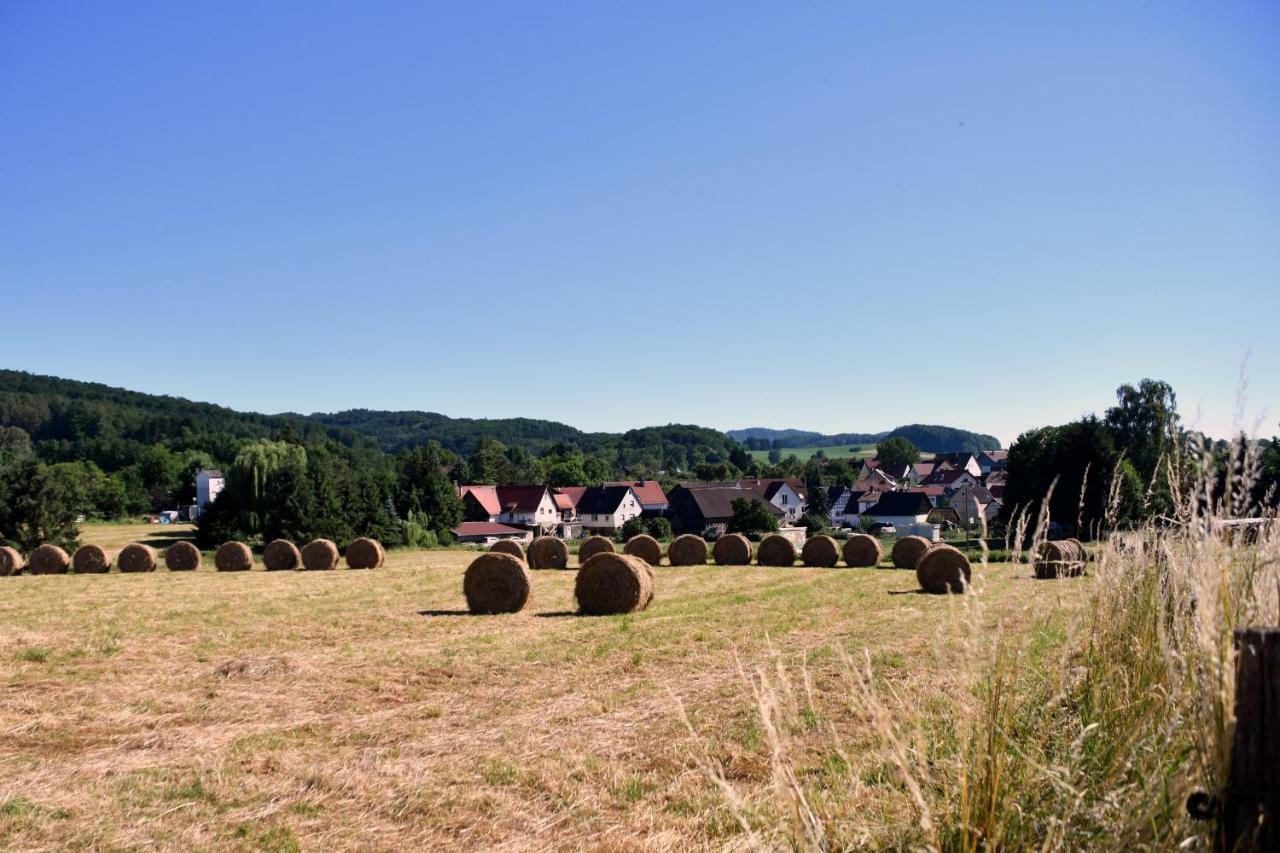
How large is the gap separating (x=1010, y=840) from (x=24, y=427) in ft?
479

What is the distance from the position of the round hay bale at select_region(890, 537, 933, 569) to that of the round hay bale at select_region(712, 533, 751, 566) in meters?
5.48

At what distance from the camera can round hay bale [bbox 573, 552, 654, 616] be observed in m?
17.1

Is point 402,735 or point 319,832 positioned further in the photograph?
point 402,735

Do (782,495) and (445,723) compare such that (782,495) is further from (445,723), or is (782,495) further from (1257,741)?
(1257,741)

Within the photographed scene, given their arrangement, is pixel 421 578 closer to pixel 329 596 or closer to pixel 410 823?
pixel 329 596

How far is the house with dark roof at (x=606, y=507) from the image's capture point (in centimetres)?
8381

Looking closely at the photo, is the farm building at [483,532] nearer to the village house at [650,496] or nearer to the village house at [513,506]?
the village house at [513,506]

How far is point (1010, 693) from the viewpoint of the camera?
3143mm

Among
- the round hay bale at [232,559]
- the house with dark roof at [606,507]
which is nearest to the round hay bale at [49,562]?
the round hay bale at [232,559]

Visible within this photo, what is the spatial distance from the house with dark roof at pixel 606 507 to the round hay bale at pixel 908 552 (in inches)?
2155

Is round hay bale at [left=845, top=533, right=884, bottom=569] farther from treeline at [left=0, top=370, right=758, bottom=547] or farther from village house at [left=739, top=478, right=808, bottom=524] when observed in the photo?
village house at [left=739, top=478, right=808, bottom=524]

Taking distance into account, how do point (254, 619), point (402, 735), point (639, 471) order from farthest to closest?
point (639, 471)
point (254, 619)
point (402, 735)

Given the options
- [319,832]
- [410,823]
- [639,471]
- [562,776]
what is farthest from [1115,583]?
[639,471]

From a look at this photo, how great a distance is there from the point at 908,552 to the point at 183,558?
2510cm
